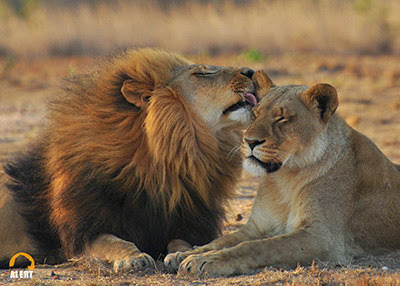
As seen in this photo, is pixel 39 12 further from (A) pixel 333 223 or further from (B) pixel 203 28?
(A) pixel 333 223

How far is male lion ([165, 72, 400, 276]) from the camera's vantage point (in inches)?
155

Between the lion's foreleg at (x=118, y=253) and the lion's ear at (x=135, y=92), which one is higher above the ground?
the lion's ear at (x=135, y=92)

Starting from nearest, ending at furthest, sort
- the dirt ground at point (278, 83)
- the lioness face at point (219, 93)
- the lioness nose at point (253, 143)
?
1. the dirt ground at point (278, 83)
2. the lioness nose at point (253, 143)
3. the lioness face at point (219, 93)

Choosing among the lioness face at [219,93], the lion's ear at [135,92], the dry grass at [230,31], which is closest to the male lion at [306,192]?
the lioness face at [219,93]

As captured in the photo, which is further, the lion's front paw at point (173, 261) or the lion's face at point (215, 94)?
the lion's face at point (215, 94)

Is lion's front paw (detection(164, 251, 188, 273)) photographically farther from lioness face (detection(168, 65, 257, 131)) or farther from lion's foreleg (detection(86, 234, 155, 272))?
lioness face (detection(168, 65, 257, 131))

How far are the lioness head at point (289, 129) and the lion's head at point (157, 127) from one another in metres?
0.35

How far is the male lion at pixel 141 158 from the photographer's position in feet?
14.5

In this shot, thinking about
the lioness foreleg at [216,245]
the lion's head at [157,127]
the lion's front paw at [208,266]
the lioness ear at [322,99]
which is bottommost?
the lioness foreleg at [216,245]

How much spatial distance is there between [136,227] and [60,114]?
91 cm

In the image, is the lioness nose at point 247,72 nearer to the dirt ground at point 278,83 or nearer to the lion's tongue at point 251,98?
the lion's tongue at point 251,98

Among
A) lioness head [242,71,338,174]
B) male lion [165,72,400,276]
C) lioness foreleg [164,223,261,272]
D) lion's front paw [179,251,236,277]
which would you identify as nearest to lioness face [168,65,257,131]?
male lion [165,72,400,276]

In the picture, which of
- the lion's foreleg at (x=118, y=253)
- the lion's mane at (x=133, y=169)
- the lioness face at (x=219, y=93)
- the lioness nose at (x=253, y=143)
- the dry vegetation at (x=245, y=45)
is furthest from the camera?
the dry vegetation at (x=245, y=45)

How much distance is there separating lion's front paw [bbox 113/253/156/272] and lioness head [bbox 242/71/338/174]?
0.76 meters
